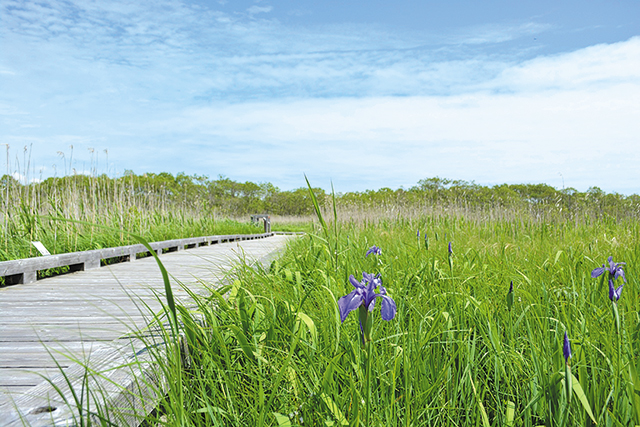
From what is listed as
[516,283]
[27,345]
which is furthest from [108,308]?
[516,283]

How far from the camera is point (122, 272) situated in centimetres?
496

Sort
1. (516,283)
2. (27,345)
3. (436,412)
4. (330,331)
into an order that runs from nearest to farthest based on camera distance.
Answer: (436,412), (330,331), (27,345), (516,283)

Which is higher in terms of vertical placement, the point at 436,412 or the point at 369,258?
the point at 369,258

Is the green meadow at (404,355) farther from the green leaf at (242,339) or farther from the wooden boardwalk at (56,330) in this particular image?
the wooden boardwalk at (56,330)

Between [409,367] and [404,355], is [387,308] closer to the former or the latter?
[404,355]

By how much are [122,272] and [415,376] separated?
15.3 ft

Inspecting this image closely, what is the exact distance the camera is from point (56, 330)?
239 centimetres

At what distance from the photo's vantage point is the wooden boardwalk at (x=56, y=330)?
1305 mm

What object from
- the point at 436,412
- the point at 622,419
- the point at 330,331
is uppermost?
the point at 330,331

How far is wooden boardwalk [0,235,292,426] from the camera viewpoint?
1.30 metres

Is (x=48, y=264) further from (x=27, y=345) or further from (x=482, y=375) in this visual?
(x=482, y=375)

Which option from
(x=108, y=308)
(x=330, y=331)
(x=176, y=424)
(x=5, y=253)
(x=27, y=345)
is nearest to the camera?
(x=176, y=424)

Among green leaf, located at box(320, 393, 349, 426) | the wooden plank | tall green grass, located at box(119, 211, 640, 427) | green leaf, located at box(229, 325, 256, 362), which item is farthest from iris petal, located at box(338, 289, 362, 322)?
the wooden plank

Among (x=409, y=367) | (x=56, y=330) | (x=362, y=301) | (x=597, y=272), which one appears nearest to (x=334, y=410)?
(x=409, y=367)
